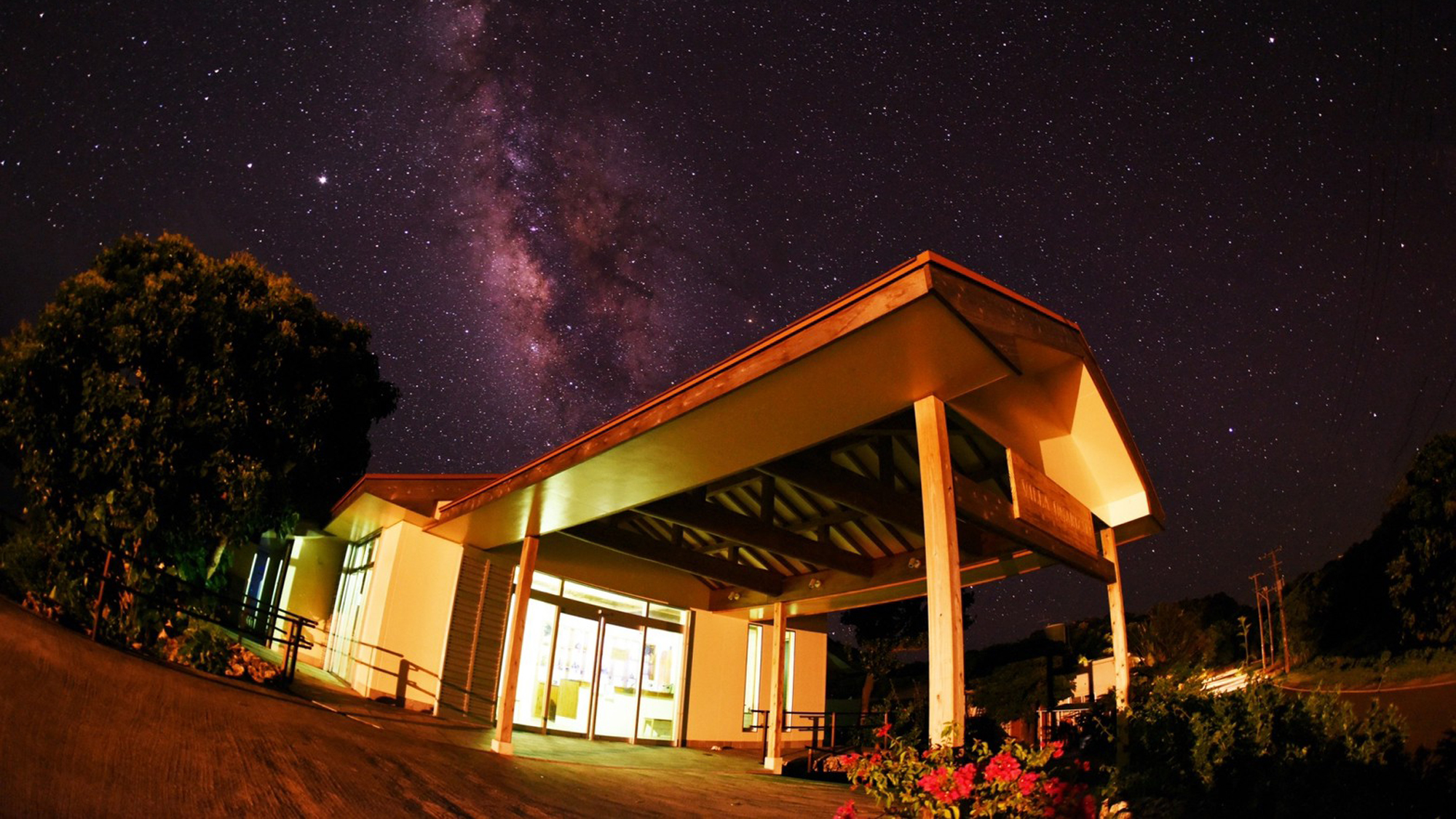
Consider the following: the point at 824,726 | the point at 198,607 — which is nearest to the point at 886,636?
the point at 824,726

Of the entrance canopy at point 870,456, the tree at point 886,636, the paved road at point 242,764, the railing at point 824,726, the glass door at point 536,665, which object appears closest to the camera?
the paved road at point 242,764

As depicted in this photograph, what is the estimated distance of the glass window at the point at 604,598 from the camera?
1266 centimetres

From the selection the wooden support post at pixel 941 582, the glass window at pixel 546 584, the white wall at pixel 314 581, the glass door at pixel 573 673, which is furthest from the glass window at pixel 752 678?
the wooden support post at pixel 941 582

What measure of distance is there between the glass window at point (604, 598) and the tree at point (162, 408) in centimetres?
503

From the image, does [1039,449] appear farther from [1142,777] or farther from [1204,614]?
[1204,614]

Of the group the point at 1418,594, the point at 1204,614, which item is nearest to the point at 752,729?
the point at 1418,594

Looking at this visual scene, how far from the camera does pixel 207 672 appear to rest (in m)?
8.80

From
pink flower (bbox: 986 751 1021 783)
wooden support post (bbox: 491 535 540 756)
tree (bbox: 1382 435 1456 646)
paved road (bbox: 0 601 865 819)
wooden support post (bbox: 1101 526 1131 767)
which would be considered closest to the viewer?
pink flower (bbox: 986 751 1021 783)

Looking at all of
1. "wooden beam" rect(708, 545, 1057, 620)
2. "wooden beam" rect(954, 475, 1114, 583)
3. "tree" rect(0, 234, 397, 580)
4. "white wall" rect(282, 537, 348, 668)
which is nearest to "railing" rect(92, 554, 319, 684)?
"tree" rect(0, 234, 397, 580)

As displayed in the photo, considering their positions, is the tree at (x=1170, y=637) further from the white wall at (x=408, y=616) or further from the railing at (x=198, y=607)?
the railing at (x=198, y=607)

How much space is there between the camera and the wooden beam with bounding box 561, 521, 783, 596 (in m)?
9.46

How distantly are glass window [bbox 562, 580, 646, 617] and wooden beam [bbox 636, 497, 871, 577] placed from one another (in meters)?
4.93

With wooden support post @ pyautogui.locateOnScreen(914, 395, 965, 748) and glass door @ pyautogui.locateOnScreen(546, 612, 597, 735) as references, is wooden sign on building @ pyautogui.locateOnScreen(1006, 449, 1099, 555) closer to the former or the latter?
wooden support post @ pyautogui.locateOnScreen(914, 395, 965, 748)

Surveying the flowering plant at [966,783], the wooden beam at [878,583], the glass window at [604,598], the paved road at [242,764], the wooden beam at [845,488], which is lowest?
the paved road at [242,764]
